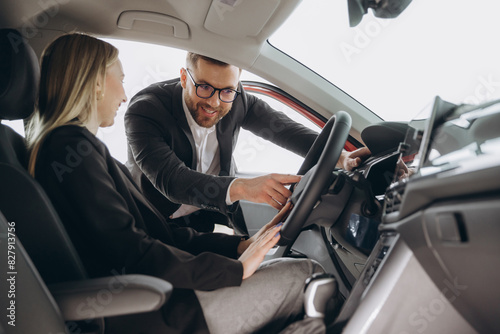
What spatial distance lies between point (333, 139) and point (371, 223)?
26 cm

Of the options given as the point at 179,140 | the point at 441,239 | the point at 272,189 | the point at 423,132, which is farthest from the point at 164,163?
the point at 441,239

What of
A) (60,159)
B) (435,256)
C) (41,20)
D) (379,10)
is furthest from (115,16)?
(435,256)

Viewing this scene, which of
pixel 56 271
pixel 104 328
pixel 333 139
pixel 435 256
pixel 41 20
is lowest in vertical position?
pixel 104 328

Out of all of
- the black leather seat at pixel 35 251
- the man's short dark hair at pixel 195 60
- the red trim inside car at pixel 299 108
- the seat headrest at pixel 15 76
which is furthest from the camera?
the red trim inside car at pixel 299 108

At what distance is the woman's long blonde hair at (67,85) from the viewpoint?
106 cm

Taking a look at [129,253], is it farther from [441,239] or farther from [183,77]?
[183,77]

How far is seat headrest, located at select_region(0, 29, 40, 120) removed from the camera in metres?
0.92

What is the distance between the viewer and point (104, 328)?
0.95m

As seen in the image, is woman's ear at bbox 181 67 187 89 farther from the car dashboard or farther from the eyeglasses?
the car dashboard

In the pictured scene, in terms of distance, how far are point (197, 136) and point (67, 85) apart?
0.97 meters

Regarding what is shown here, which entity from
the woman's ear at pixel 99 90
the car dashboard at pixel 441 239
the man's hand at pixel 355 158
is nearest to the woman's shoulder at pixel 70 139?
the woman's ear at pixel 99 90

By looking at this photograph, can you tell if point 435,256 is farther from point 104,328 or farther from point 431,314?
point 104,328

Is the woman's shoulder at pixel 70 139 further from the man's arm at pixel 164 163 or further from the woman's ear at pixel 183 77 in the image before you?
the woman's ear at pixel 183 77

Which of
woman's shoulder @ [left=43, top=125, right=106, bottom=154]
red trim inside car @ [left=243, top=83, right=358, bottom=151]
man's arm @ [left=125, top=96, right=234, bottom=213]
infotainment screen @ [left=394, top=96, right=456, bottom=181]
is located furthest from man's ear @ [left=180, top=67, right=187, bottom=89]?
infotainment screen @ [left=394, top=96, right=456, bottom=181]
